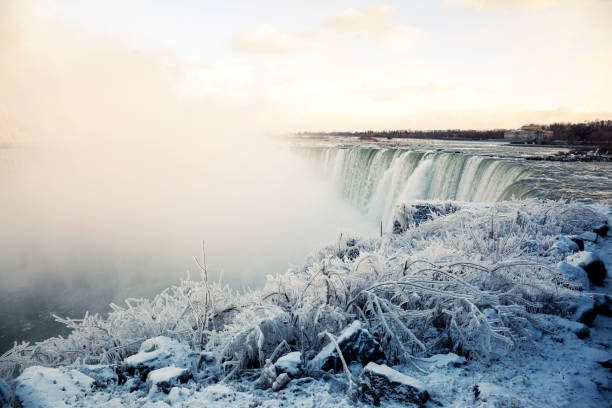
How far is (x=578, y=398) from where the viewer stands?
65.0 inches

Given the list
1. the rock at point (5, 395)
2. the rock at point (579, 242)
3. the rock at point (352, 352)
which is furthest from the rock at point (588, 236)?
the rock at point (5, 395)

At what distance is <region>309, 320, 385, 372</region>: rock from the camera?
6.38 ft

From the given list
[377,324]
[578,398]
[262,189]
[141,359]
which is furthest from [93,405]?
[262,189]

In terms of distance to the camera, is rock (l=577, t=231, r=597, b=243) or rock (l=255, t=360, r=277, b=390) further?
rock (l=577, t=231, r=597, b=243)

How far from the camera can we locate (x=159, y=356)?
202 centimetres

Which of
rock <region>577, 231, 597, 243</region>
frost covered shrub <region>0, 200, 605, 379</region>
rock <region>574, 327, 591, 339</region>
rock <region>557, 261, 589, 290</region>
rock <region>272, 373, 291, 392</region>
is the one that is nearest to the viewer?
rock <region>272, 373, 291, 392</region>

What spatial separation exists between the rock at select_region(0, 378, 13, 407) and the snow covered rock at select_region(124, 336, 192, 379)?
55cm

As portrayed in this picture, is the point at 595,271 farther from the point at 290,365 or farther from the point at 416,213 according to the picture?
the point at 416,213

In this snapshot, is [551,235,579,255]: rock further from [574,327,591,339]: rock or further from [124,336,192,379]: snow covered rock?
[124,336,192,379]: snow covered rock

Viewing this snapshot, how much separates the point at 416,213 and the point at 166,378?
6.23 meters

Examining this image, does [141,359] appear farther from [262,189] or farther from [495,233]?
[262,189]

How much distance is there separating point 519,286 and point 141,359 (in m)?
2.99

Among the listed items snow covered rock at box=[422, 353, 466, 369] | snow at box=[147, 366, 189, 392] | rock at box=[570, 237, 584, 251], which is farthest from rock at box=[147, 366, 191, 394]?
rock at box=[570, 237, 584, 251]

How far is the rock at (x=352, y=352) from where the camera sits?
195 centimetres
